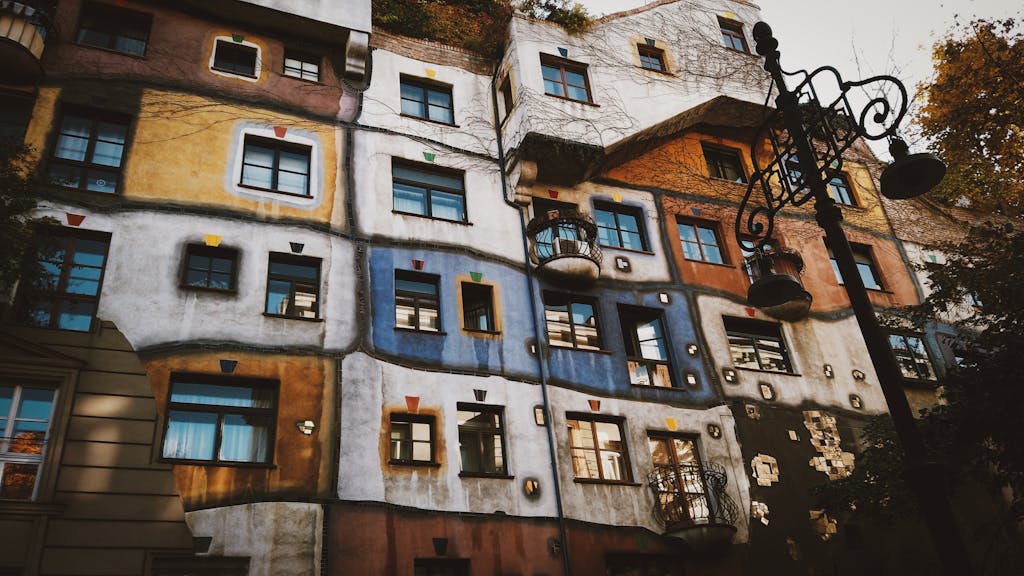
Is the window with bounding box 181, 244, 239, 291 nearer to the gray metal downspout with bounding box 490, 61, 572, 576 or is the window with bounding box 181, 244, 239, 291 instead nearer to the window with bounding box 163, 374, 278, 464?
the window with bounding box 163, 374, 278, 464

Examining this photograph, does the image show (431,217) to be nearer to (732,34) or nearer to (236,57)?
(236,57)

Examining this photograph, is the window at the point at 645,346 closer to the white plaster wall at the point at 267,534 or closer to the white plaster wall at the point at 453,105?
the white plaster wall at the point at 453,105

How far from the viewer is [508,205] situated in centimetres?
1591

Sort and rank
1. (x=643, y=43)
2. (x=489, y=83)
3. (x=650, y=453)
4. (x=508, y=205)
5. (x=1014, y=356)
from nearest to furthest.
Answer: (x=1014, y=356) → (x=650, y=453) → (x=508, y=205) → (x=489, y=83) → (x=643, y=43)

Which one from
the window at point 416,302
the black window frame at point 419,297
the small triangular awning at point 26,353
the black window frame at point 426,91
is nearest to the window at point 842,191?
the black window frame at point 426,91

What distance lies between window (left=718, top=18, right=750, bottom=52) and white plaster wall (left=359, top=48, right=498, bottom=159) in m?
7.64

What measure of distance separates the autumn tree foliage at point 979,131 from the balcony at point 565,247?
1362 cm

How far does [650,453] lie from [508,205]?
5947mm

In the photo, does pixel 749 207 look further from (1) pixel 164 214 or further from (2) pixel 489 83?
(1) pixel 164 214

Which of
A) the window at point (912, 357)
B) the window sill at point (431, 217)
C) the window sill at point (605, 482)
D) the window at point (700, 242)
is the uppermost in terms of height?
the window at point (700, 242)

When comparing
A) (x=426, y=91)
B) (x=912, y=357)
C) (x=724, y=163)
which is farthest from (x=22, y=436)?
(x=912, y=357)

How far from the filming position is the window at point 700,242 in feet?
57.6

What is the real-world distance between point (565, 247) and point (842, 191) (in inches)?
437

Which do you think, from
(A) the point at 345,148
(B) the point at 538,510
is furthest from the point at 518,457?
(A) the point at 345,148
